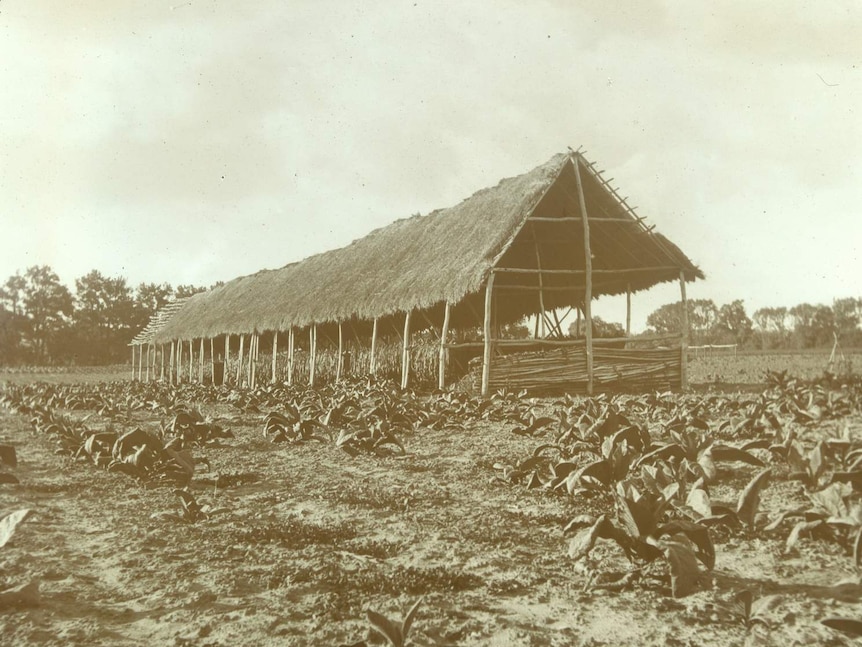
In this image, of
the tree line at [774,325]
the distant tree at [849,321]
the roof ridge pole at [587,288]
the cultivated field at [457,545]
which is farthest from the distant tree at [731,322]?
the cultivated field at [457,545]

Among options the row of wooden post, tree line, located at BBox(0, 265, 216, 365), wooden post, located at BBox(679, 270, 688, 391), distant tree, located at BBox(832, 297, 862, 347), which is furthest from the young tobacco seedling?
tree line, located at BBox(0, 265, 216, 365)

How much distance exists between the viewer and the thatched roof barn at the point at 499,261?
12578 millimetres

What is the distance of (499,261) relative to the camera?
1284 centimetres

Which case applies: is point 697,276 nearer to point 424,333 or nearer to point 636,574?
point 424,333

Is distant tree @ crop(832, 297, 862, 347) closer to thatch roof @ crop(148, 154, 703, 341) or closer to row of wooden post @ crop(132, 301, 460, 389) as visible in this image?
thatch roof @ crop(148, 154, 703, 341)

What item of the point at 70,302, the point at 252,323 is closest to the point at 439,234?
the point at 252,323

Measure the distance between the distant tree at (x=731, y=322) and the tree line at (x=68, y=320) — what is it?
4962cm

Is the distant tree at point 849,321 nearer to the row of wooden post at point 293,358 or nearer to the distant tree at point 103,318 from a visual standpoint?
the row of wooden post at point 293,358

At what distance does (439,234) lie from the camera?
16109mm

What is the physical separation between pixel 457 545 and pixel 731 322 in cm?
5773

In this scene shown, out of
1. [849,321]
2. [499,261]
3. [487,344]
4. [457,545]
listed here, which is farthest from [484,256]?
[849,321]

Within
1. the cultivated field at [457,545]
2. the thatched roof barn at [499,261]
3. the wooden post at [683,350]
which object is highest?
the thatched roof barn at [499,261]

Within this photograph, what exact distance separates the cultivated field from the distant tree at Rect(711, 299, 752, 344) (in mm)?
49254

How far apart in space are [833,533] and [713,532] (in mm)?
473
